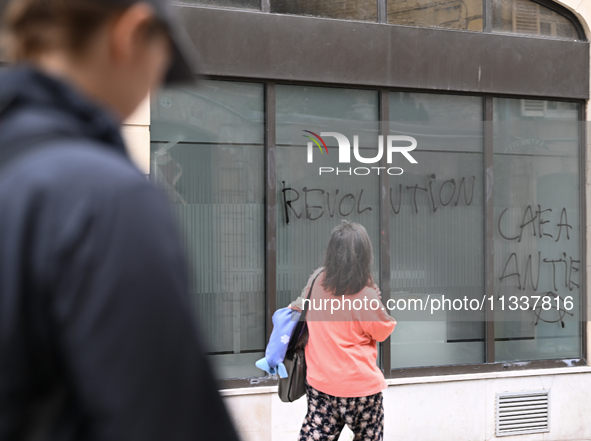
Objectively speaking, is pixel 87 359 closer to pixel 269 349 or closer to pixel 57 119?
pixel 57 119

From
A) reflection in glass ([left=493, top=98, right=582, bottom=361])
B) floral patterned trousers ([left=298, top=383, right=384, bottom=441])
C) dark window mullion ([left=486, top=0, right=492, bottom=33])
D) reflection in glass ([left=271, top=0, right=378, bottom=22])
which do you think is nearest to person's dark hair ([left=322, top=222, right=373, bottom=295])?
floral patterned trousers ([left=298, top=383, right=384, bottom=441])

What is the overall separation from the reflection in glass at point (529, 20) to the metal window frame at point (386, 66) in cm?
15

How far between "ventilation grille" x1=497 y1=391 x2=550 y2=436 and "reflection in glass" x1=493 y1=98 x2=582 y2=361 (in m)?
0.42

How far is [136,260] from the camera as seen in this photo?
2.49ft

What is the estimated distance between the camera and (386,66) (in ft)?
21.9

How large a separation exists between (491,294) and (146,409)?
22.3 ft

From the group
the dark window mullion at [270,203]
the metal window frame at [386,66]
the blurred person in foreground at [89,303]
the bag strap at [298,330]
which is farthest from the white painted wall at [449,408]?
the blurred person in foreground at [89,303]

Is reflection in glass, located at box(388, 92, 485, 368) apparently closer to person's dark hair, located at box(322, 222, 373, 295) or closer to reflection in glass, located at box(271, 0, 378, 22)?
reflection in glass, located at box(271, 0, 378, 22)

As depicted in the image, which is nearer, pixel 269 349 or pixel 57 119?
pixel 57 119

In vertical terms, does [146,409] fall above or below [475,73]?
below

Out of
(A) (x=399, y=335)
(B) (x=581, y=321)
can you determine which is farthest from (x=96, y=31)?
(B) (x=581, y=321)

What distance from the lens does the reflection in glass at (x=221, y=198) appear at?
620cm

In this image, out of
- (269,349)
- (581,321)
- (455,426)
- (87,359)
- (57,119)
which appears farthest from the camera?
(581,321)

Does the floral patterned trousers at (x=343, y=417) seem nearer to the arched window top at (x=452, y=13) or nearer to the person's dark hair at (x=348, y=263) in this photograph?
the person's dark hair at (x=348, y=263)
